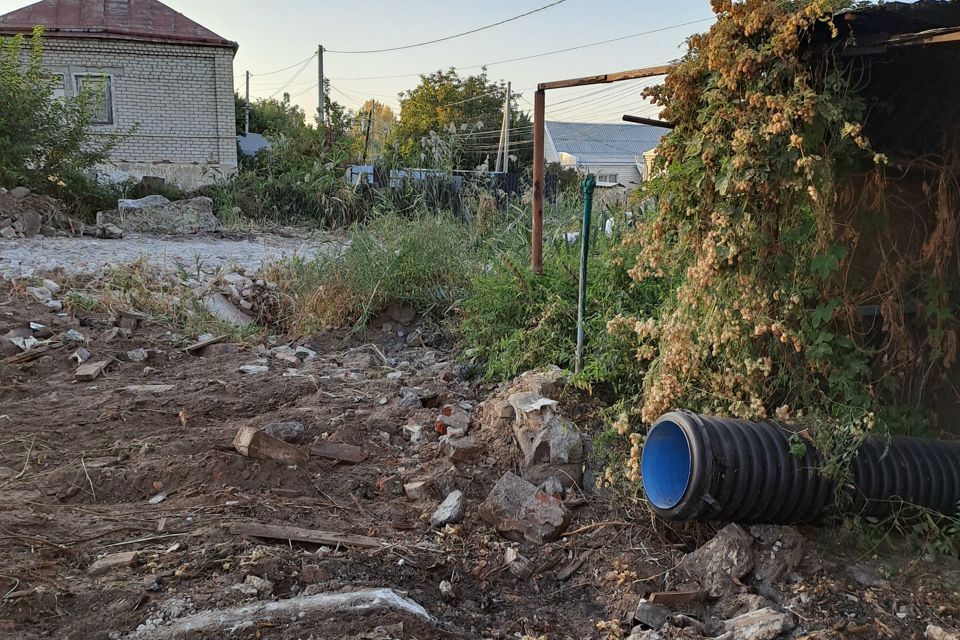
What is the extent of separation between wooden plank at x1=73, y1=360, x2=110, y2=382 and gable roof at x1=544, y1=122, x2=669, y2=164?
4129 centimetres

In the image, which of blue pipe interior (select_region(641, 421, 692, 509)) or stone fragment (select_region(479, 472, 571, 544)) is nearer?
blue pipe interior (select_region(641, 421, 692, 509))

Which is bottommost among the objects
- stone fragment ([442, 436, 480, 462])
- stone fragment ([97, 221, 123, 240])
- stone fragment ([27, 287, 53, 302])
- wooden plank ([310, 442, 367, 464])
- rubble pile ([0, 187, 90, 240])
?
wooden plank ([310, 442, 367, 464])

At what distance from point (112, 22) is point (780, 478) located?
18498mm

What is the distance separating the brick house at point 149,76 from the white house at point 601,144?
2817 cm

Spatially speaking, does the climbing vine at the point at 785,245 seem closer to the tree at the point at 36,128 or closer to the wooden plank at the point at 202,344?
the wooden plank at the point at 202,344

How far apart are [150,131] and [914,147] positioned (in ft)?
56.2

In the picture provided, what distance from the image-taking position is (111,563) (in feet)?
9.14

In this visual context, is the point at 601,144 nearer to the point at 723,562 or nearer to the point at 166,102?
the point at 166,102

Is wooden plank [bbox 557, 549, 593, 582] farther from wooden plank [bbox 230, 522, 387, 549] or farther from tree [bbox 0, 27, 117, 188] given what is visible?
tree [bbox 0, 27, 117, 188]

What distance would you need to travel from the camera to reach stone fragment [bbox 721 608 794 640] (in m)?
2.47

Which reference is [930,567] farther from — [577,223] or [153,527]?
[577,223]

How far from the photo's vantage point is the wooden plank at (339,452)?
4004 mm

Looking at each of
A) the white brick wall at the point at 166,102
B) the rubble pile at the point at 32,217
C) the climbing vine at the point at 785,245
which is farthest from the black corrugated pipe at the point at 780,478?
the white brick wall at the point at 166,102

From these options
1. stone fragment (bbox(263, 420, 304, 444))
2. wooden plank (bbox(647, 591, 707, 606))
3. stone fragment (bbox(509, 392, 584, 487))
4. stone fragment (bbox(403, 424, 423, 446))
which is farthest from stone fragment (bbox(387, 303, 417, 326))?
wooden plank (bbox(647, 591, 707, 606))
